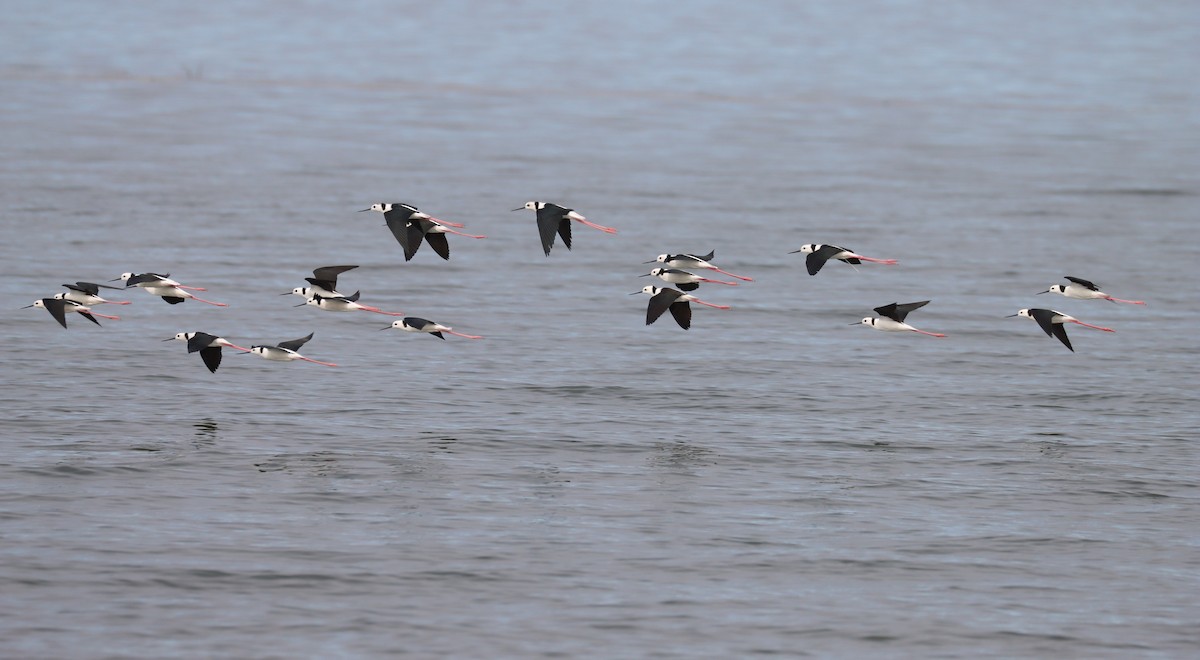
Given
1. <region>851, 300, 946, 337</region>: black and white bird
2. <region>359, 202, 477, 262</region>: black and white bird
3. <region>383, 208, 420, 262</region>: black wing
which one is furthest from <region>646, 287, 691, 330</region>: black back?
<region>383, 208, 420, 262</region>: black wing

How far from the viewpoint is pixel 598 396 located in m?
35.7

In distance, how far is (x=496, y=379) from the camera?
3681 cm

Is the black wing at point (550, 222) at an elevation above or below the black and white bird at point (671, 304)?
above

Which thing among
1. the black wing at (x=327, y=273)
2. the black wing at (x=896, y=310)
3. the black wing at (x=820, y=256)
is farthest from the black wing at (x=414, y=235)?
the black wing at (x=896, y=310)

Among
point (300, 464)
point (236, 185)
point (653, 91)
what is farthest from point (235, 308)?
point (653, 91)

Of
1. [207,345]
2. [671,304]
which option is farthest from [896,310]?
[207,345]

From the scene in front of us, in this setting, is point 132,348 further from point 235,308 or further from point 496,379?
point 496,379

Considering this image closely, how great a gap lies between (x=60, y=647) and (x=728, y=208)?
127 ft

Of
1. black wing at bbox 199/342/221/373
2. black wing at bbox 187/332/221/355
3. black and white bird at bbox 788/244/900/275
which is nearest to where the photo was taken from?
black and white bird at bbox 788/244/900/275

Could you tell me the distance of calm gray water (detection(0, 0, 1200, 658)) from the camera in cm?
2453

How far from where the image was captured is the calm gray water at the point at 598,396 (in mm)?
24531

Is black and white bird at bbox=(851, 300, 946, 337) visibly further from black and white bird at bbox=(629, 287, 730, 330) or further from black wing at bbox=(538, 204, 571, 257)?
black wing at bbox=(538, 204, 571, 257)

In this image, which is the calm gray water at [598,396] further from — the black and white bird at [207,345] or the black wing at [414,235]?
the black wing at [414,235]

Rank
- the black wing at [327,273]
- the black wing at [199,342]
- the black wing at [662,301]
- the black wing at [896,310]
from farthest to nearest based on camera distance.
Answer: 1. the black wing at [199,342]
2. the black wing at [896,310]
3. the black wing at [662,301]
4. the black wing at [327,273]
